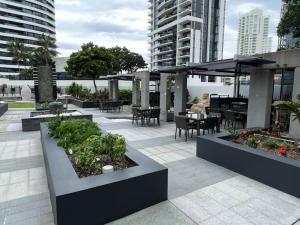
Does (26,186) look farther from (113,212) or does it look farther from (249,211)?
(249,211)

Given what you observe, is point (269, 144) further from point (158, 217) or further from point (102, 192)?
point (102, 192)

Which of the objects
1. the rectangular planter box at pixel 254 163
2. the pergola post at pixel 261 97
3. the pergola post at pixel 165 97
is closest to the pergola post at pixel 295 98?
the pergola post at pixel 261 97

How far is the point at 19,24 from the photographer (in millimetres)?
61031

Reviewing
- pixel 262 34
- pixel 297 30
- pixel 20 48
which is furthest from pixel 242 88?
pixel 20 48

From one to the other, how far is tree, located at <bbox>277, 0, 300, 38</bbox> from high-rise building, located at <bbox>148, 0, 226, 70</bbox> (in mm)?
40217

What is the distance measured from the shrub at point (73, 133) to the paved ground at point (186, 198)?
77 cm

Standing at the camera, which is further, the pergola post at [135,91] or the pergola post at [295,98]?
the pergola post at [135,91]

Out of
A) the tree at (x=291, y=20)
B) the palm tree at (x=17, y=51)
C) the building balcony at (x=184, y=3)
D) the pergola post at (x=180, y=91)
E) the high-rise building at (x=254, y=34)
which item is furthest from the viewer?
the building balcony at (x=184, y=3)

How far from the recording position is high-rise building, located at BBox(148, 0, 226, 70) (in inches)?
2167

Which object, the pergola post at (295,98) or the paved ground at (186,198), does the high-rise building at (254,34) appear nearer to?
the pergola post at (295,98)

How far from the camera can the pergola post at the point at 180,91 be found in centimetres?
964

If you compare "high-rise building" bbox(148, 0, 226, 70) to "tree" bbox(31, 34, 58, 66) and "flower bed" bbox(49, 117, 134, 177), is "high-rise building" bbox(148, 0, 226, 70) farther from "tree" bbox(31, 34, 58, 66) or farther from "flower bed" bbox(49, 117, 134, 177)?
"flower bed" bbox(49, 117, 134, 177)

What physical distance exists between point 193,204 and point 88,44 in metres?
15.6

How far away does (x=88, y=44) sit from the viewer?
1599 cm
